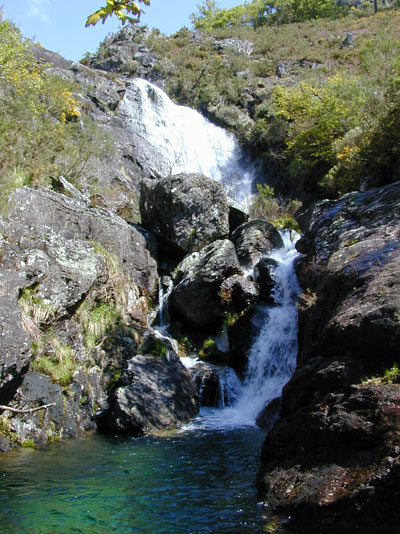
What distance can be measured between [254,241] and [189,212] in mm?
2574

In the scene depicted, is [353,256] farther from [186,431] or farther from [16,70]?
[16,70]

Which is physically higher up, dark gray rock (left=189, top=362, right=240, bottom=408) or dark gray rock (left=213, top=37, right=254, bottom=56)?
dark gray rock (left=213, top=37, right=254, bottom=56)

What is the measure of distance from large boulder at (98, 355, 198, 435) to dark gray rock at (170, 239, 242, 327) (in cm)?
281

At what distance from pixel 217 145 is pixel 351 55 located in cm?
1569

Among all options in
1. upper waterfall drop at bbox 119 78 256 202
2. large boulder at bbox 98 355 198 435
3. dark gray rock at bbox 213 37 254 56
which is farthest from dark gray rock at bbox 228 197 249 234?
dark gray rock at bbox 213 37 254 56

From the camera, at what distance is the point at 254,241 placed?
1600 centimetres

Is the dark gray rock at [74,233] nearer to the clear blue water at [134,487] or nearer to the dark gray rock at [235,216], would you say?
the dark gray rock at [235,216]

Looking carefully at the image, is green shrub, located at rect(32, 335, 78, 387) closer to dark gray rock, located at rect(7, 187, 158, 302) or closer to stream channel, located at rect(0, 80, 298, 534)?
stream channel, located at rect(0, 80, 298, 534)

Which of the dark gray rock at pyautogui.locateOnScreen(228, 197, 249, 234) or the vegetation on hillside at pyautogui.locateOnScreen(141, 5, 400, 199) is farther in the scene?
the dark gray rock at pyautogui.locateOnScreen(228, 197, 249, 234)

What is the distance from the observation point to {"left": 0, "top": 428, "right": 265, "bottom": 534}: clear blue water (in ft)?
15.5

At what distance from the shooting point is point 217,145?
86.9 ft

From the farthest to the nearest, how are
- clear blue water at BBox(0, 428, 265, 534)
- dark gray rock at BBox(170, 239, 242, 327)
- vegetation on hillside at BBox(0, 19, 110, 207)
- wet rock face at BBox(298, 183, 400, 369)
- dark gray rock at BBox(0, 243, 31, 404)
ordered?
dark gray rock at BBox(170, 239, 242, 327) < vegetation on hillside at BBox(0, 19, 110, 207) < dark gray rock at BBox(0, 243, 31, 404) < wet rock face at BBox(298, 183, 400, 369) < clear blue water at BBox(0, 428, 265, 534)

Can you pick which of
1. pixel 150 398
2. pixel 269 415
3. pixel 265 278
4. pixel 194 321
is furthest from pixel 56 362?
pixel 265 278

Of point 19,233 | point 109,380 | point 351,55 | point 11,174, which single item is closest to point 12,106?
point 11,174
